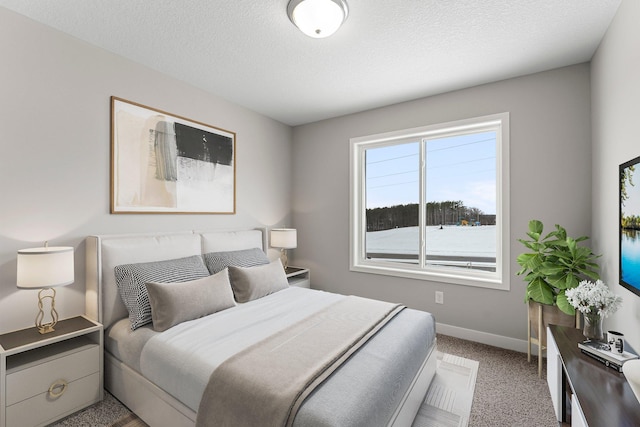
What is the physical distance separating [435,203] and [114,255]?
124 inches

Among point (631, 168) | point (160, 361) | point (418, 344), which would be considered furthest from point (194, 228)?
point (631, 168)

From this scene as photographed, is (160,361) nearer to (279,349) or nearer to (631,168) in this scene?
(279,349)

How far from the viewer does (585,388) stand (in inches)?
50.8

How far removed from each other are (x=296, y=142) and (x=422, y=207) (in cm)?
203

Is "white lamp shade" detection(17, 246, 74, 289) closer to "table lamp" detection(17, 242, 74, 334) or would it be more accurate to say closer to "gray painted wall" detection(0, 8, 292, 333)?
"table lamp" detection(17, 242, 74, 334)

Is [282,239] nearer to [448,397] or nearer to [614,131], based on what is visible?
[448,397]

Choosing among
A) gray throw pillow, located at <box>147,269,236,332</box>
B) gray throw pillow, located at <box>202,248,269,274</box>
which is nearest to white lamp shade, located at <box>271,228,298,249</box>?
gray throw pillow, located at <box>202,248,269,274</box>

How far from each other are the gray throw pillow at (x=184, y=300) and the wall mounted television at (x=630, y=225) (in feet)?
8.30

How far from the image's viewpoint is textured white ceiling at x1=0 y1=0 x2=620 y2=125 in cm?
186

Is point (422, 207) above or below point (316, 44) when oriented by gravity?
below

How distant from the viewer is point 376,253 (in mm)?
3746

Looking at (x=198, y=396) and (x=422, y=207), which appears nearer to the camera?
(x=198, y=396)

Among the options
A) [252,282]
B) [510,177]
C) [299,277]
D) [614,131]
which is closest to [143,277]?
[252,282]

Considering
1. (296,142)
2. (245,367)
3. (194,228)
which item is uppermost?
(296,142)
